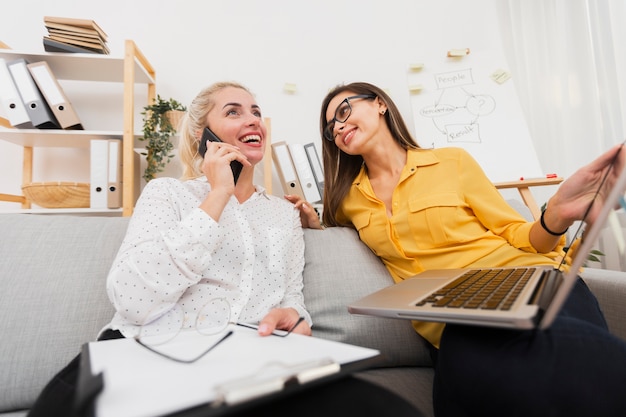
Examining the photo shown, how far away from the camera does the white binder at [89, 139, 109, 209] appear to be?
2.00 m

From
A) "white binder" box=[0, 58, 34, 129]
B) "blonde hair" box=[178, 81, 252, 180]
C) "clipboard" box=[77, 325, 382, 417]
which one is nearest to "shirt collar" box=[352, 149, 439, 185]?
"blonde hair" box=[178, 81, 252, 180]

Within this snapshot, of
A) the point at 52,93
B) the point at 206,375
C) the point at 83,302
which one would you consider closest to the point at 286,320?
the point at 206,375

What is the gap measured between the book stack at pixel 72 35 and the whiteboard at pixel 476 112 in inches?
71.7

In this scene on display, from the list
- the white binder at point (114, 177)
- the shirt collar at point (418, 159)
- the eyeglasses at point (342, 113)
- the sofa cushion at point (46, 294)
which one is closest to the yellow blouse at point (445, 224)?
the shirt collar at point (418, 159)

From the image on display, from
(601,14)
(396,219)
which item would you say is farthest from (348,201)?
(601,14)

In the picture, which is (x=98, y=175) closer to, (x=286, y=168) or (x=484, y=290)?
(x=286, y=168)

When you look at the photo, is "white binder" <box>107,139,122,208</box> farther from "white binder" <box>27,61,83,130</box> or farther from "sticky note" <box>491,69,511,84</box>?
"sticky note" <box>491,69,511,84</box>

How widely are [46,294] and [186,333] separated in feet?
1.65

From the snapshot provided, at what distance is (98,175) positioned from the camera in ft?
6.56

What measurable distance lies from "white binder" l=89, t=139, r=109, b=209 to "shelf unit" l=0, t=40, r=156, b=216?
49 millimetres

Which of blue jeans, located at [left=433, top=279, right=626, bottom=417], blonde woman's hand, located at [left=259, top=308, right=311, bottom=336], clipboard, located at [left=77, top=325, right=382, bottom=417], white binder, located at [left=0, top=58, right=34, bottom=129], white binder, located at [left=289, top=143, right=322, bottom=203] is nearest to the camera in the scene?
clipboard, located at [left=77, top=325, right=382, bottom=417]

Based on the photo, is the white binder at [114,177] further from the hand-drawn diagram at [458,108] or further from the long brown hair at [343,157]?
the hand-drawn diagram at [458,108]

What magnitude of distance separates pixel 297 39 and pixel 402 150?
1563 mm

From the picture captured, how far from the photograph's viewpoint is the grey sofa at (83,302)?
2.86 feet
